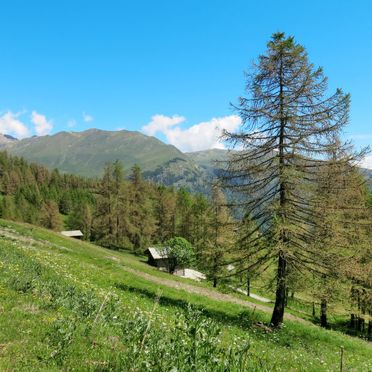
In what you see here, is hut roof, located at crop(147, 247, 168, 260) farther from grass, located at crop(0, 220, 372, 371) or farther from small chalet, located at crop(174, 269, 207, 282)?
Answer: grass, located at crop(0, 220, 372, 371)

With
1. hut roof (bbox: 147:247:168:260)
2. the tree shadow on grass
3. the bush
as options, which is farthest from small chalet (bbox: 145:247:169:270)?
the tree shadow on grass

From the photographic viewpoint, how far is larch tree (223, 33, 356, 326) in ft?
56.8

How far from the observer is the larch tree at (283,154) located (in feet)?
56.8

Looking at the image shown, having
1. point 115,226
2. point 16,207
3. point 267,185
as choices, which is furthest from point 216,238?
point 16,207

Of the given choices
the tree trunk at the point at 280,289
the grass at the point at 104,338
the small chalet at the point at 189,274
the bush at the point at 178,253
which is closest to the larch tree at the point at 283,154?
the tree trunk at the point at 280,289

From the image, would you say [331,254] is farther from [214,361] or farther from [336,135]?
[214,361]

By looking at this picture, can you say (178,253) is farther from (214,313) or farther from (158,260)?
(214,313)

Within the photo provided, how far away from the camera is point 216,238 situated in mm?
41938

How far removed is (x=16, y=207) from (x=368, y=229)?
358 feet

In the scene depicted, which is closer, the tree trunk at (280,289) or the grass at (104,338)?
the grass at (104,338)

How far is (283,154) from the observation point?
710 inches

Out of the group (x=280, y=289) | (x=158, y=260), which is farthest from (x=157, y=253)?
(x=280, y=289)

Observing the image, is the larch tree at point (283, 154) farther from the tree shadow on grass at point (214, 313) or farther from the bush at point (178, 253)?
the bush at point (178, 253)

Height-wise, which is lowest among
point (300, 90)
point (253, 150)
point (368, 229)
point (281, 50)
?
point (368, 229)
